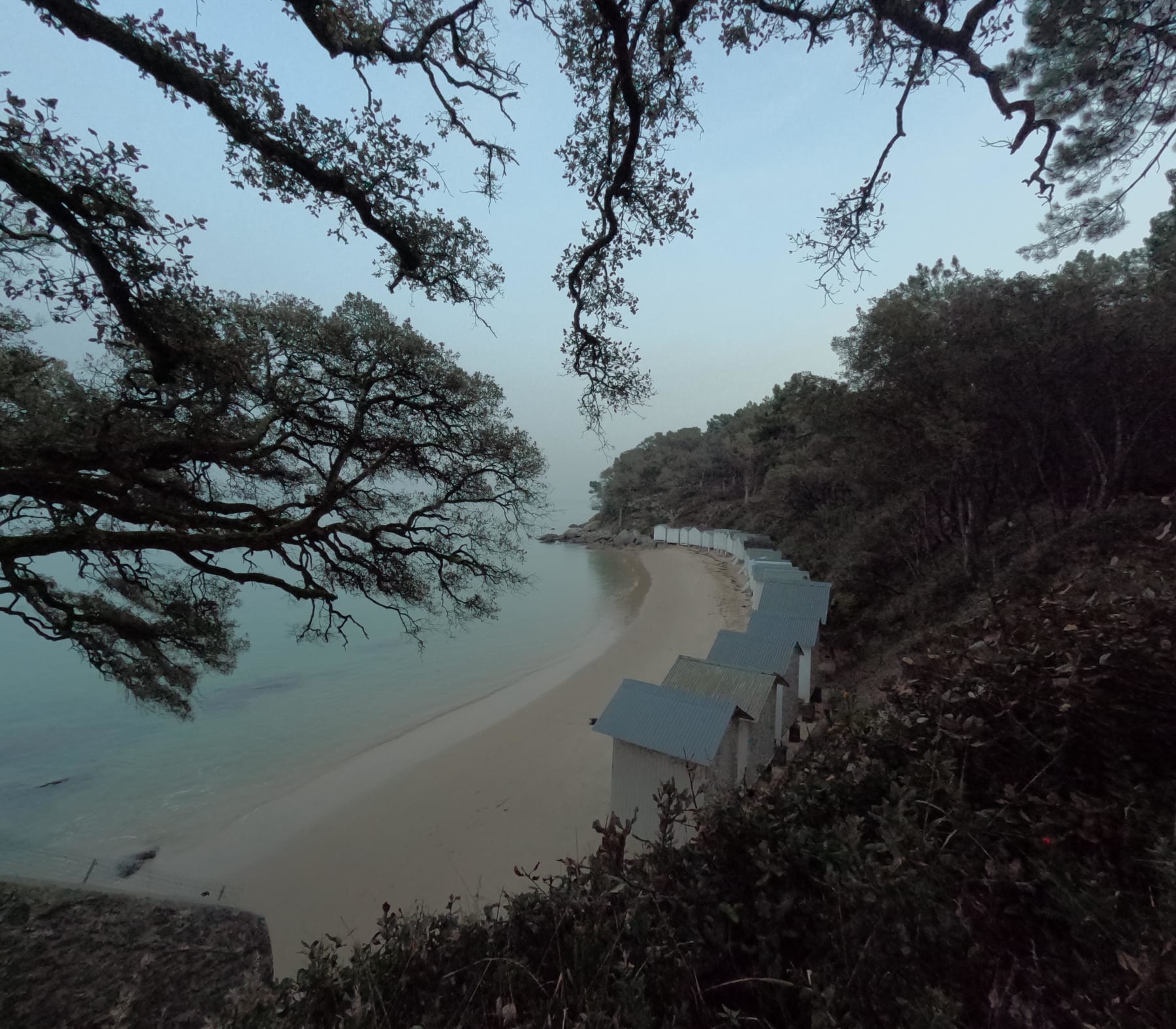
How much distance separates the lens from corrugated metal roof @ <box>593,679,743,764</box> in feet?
16.6

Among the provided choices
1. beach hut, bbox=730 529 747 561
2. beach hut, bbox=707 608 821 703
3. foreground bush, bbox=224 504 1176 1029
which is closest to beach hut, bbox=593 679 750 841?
beach hut, bbox=707 608 821 703

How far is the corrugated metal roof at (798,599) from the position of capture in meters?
9.41

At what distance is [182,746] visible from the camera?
36.4 feet

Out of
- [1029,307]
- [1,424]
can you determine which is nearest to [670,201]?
[1,424]

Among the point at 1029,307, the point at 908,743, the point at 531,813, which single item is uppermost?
the point at 1029,307

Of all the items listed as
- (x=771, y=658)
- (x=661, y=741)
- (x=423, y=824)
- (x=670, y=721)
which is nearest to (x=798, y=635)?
(x=771, y=658)

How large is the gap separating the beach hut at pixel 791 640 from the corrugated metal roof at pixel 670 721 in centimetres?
224

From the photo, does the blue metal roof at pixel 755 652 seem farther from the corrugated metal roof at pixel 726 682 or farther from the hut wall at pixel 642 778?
the hut wall at pixel 642 778

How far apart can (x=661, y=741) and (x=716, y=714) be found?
63cm

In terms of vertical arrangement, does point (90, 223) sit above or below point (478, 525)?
above

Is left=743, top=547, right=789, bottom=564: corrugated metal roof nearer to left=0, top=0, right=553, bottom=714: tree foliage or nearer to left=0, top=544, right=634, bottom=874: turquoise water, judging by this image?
left=0, top=544, right=634, bottom=874: turquoise water

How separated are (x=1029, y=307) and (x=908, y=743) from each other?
8404mm

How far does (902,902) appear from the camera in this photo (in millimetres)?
1479

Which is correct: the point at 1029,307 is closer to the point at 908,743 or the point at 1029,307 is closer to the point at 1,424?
the point at 908,743
